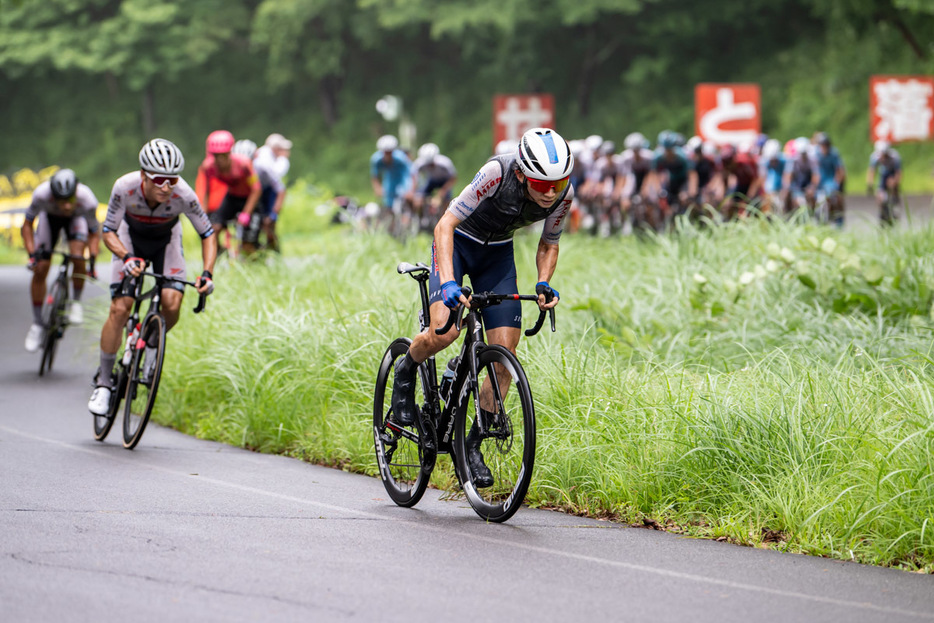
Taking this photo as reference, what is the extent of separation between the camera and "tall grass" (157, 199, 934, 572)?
6.27 m

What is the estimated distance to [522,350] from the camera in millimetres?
8938

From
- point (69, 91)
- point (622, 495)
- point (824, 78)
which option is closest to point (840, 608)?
point (622, 495)

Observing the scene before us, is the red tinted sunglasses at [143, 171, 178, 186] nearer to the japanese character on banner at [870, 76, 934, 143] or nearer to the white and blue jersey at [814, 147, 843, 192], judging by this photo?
the white and blue jersey at [814, 147, 843, 192]

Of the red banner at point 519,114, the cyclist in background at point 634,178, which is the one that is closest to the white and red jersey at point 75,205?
the red banner at point 519,114

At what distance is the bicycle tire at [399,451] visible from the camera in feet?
22.2

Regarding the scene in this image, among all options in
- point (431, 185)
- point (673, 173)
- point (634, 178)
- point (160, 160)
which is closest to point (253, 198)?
point (160, 160)

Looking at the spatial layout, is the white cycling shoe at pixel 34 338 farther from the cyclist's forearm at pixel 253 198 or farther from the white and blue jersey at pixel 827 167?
the white and blue jersey at pixel 827 167

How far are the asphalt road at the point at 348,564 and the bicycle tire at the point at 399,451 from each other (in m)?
0.12

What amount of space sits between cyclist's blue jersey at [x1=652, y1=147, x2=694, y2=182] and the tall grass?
633 centimetres

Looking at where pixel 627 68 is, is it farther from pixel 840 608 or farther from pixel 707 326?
pixel 840 608

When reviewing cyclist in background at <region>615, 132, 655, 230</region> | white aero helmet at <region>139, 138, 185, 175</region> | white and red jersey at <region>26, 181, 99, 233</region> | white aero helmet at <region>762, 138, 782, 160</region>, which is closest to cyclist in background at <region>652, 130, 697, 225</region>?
cyclist in background at <region>615, 132, 655, 230</region>

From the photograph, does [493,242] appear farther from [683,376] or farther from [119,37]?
[119,37]

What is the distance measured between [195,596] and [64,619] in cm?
51

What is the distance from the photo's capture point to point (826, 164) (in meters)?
24.2
